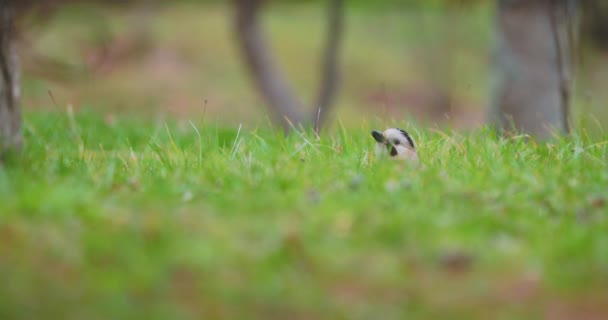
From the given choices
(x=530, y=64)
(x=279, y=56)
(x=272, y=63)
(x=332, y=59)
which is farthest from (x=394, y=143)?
(x=279, y=56)

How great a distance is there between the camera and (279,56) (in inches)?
950

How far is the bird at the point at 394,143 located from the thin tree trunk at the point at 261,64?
26.8 feet

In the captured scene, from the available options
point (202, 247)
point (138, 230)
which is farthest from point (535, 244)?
→ point (138, 230)

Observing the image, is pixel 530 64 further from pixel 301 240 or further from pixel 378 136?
pixel 301 240

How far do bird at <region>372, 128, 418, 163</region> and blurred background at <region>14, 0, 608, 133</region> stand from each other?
1244 centimetres

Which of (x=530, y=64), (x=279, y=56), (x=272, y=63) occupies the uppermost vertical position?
(x=530, y=64)

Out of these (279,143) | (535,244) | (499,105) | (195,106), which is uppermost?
(535,244)

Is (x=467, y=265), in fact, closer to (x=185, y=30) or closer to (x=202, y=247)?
(x=202, y=247)

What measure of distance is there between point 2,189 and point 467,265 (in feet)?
6.81

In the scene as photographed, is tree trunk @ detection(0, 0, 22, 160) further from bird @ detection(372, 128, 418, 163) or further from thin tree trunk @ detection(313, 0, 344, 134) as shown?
thin tree trunk @ detection(313, 0, 344, 134)

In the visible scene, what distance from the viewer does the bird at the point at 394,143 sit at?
4.88 meters

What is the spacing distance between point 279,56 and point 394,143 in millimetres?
19479

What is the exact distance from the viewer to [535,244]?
11.1 ft

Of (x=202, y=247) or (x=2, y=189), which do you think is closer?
(x=202, y=247)
